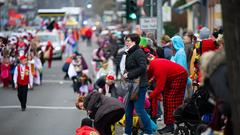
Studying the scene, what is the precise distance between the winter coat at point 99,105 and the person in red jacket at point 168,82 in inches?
41.6

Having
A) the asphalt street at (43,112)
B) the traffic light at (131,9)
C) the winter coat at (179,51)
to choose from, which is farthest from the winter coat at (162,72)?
the traffic light at (131,9)

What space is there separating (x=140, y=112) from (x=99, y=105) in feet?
4.88

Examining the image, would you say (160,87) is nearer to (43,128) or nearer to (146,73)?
(146,73)

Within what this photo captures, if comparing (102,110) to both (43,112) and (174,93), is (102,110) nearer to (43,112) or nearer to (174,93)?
(174,93)

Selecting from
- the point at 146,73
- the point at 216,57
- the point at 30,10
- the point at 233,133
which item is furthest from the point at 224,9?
the point at 30,10

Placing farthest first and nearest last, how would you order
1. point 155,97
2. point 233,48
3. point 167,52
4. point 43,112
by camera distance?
point 43,112 < point 167,52 < point 155,97 < point 233,48

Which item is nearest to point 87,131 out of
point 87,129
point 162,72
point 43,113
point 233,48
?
point 87,129

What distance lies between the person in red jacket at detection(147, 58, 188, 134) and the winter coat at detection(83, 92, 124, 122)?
41.6 inches

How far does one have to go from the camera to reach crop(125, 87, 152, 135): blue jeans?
13.5 m

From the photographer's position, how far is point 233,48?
298 inches

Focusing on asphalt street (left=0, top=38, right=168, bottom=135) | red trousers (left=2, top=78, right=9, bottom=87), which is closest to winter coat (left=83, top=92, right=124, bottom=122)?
asphalt street (left=0, top=38, right=168, bottom=135)

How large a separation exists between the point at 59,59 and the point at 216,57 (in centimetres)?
4232

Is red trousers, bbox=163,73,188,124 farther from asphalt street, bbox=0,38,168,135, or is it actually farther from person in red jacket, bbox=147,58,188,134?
asphalt street, bbox=0,38,168,135

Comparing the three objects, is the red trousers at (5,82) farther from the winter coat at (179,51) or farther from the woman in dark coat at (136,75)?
the woman in dark coat at (136,75)
